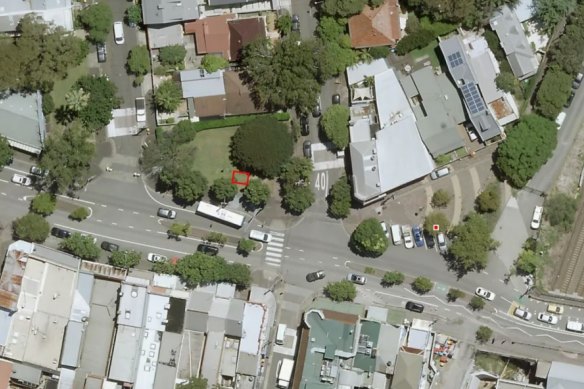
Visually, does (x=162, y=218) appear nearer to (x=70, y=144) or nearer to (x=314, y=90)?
(x=70, y=144)

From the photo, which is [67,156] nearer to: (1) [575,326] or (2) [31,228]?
(2) [31,228]

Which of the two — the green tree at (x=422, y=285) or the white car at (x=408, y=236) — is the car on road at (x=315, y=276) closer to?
the white car at (x=408, y=236)

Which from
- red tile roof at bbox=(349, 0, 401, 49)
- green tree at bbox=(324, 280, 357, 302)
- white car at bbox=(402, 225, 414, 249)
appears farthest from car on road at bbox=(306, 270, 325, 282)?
red tile roof at bbox=(349, 0, 401, 49)

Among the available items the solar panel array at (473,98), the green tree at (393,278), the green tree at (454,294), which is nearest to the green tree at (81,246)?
the green tree at (393,278)

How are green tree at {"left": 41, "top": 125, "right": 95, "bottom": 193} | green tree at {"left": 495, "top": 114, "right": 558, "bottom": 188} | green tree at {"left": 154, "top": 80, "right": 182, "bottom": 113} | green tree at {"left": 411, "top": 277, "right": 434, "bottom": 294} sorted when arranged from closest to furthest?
green tree at {"left": 495, "top": 114, "right": 558, "bottom": 188} → green tree at {"left": 41, "top": 125, "right": 95, "bottom": 193} → green tree at {"left": 154, "top": 80, "right": 182, "bottom": 113} → green tree at {"left": 411, "top": 277, "right": 434, "bottom": 294}

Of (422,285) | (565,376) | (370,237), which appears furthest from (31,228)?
(565,376)

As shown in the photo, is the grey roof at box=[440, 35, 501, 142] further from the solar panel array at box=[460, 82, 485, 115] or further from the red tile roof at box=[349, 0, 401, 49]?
the red tile roof at box=[349, 0, 401, 49]
